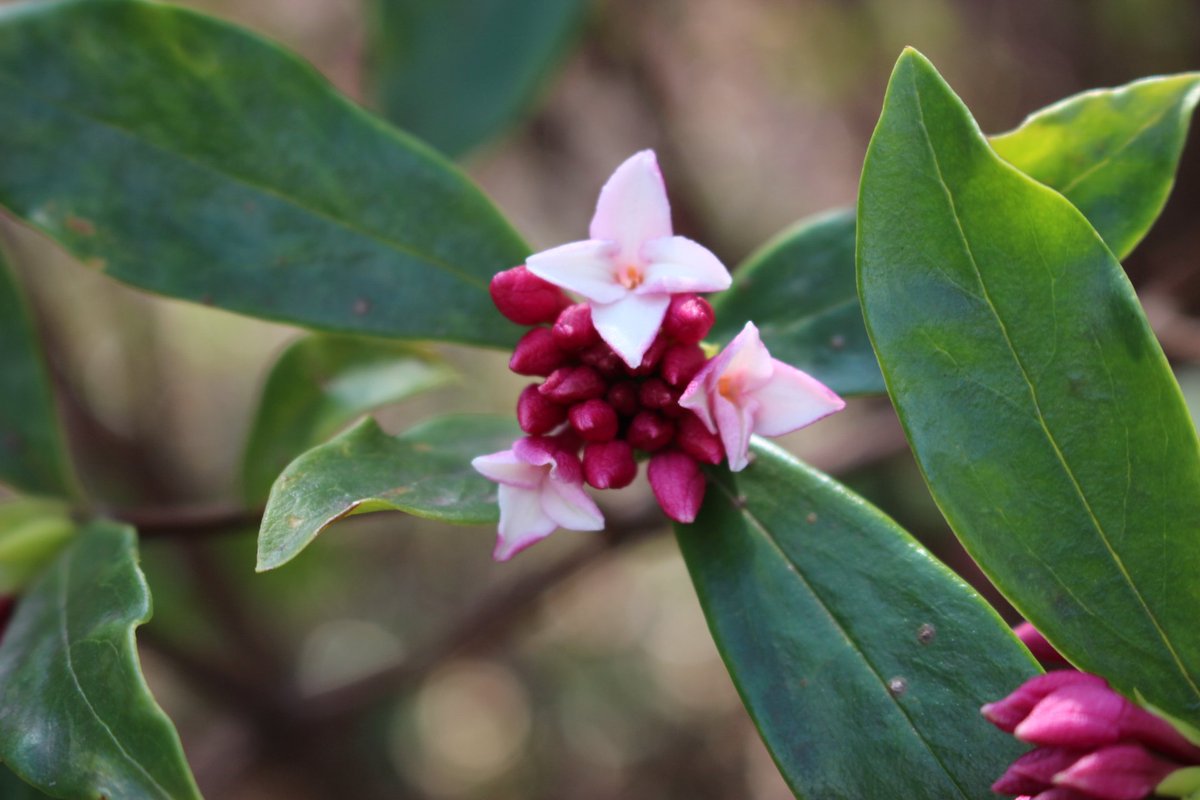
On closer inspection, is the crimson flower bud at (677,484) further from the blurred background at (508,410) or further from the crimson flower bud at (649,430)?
the blurred background at (508,410)

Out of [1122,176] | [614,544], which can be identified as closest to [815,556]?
[1122,176]

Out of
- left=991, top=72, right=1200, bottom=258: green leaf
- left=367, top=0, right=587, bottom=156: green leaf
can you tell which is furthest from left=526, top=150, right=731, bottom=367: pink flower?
left=367, top=0, right=587, bottom=156: green leaf

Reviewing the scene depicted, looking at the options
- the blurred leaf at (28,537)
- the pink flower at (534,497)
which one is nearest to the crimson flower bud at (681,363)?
the pink flower at (534,497)

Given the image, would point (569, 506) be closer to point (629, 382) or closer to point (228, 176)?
point (629, 382)

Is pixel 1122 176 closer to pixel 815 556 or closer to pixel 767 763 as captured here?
pixel 815 556

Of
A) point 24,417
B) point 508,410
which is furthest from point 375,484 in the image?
point 508,410

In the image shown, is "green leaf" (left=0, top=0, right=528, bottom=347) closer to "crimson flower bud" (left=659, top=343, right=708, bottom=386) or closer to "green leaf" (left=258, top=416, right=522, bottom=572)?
"green leaf" (left=258, top=416, right=522, bottom=572)
